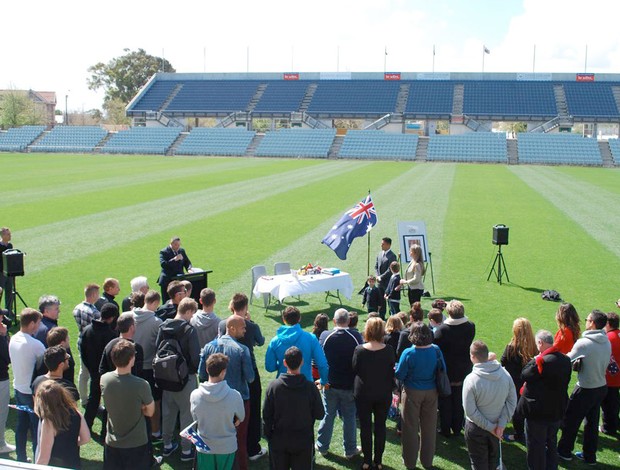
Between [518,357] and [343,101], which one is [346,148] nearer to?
[343,101]

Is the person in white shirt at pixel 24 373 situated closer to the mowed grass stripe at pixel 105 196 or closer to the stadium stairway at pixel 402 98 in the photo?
the mowed grass stripe at pixel 105 196

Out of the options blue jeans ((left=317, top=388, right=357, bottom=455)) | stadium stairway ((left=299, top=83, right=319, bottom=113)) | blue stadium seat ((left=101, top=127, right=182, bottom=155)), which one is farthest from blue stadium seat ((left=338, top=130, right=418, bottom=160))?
blue jeans ((left=317, top=388, right=357, bottom=455))

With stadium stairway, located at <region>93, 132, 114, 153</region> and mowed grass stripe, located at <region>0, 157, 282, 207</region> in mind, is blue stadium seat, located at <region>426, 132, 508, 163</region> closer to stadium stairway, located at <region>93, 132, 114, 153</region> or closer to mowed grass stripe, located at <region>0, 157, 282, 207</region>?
mowed grass stripe, located at <region>0, 157, 282, 207</region>

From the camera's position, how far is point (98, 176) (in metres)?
39.7

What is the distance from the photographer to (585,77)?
8038 cm

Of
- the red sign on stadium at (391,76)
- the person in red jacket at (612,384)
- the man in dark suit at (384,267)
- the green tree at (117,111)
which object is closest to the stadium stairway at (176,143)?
the red sign on stadium at (391,76)

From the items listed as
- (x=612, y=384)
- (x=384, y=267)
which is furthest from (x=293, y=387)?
(x=384, y=267)

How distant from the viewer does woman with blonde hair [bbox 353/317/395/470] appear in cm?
664

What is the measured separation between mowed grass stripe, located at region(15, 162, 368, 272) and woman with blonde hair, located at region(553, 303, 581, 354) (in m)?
12.7

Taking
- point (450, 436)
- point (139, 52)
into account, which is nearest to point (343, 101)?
point (139, 52)

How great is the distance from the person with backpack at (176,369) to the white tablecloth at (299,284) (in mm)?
5091

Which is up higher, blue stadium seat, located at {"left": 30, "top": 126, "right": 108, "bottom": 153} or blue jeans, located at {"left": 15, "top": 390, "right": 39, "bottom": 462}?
blue stadium seat, located at {"left": 30, "top": 126, "right": 108, "bottom": 153}

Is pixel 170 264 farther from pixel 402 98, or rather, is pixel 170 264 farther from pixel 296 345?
pixel 402 98

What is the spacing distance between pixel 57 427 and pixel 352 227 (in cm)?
970
